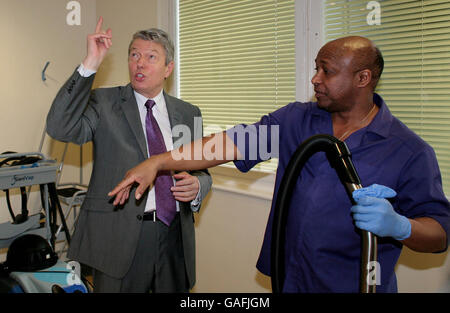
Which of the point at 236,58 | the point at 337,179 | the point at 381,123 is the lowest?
the point at 337,179

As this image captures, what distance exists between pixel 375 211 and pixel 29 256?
0.89 meters

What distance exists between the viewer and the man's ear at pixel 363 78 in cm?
142

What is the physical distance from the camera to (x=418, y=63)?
189 cm

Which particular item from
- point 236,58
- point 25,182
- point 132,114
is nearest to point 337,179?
point 132,114

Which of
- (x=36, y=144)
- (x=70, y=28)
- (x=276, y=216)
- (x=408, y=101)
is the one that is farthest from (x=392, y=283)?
(x=70, y=28)

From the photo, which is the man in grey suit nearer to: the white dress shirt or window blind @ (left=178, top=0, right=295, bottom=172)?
the white dress shirt

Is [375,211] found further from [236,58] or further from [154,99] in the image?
[236,58]

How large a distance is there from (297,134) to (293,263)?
48cm

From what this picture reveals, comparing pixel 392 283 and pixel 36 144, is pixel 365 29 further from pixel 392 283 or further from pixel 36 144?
pixel 36 144

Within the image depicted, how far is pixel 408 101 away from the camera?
1938 millimetres

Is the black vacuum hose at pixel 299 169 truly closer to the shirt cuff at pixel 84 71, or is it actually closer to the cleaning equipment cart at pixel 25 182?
the shirt cuff at pixel 84 71

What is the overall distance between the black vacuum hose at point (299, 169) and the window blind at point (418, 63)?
0.96 m

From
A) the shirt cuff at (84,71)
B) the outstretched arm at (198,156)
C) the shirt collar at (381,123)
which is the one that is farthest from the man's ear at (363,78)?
the shirt cuff at (84,71)

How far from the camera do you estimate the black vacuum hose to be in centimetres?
109
